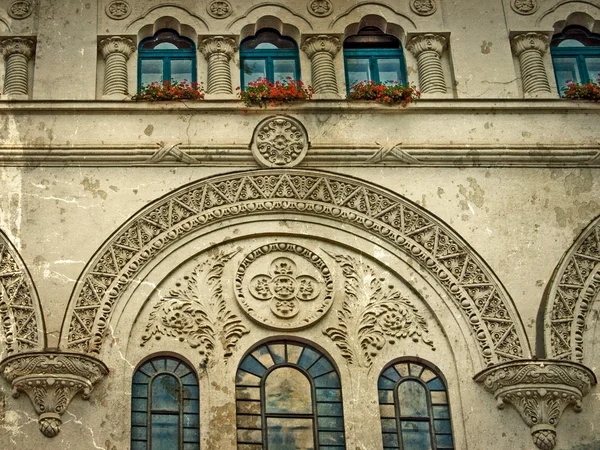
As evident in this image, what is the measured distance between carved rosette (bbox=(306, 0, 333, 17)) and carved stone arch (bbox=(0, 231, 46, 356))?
6.13 m

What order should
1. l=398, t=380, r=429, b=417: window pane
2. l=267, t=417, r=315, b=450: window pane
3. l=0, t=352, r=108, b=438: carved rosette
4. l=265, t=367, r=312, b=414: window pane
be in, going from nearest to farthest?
l=0, t=352, r=108, b=438: carved rosette, l=267, t=417, r=315, b=450: window pane, l=265, t=367, r=312, b=414: window pane, l=398, t=380, r=429, b=417: window pane

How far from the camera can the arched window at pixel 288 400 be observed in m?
19.8

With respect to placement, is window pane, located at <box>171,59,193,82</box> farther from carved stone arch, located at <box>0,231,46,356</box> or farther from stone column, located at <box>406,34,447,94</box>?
carved stone arch, located at <box>0,231,46,356</box>

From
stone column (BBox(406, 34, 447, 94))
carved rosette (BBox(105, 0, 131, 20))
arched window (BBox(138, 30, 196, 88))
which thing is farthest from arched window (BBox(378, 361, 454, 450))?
carved rosette (BBox(105, 0, 131, 20))

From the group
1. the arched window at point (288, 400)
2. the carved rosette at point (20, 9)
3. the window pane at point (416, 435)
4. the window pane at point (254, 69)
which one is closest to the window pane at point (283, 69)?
the window pane at point (254, 69)

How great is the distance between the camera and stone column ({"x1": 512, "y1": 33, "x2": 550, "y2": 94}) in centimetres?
2273

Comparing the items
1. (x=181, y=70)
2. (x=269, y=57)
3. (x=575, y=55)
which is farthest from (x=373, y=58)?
(x=575, y=55)

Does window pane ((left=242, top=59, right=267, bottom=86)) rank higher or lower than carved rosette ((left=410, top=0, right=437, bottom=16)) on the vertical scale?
lower

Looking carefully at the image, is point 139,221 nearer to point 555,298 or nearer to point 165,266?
point 165,266

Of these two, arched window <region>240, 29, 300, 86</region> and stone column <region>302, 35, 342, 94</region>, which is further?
arched window <region>240, 29, 300, 86</region>

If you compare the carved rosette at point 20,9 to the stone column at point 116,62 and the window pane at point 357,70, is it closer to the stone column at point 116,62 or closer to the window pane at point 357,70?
the stone column at point 116,62

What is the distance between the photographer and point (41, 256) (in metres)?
20.6

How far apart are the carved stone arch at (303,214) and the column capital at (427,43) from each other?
2752 millimetres

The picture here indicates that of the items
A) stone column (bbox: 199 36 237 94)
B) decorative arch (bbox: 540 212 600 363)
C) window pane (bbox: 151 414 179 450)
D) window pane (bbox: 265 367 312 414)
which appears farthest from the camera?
stone column (bbox: 199 36 237 94)
